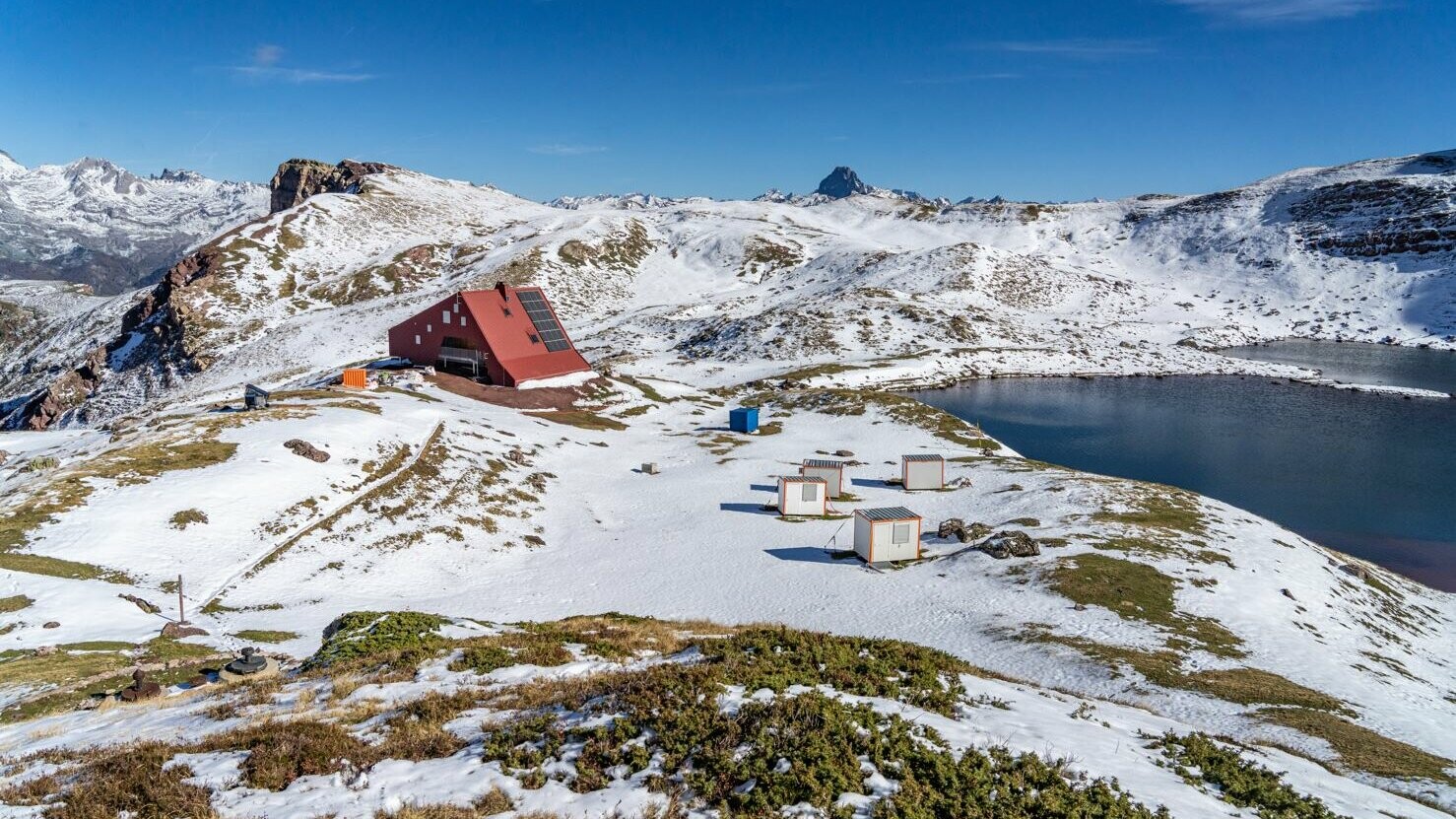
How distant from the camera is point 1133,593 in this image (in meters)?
32.8

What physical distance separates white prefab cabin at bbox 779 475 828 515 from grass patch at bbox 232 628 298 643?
29.7m

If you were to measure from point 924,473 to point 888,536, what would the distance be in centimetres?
1570

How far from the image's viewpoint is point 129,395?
109 metres

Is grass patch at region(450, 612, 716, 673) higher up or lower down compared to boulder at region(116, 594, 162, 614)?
higher up

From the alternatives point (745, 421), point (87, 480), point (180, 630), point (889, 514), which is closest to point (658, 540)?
point (889, 514)

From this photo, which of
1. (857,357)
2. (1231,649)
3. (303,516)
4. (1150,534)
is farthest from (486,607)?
(857,357)

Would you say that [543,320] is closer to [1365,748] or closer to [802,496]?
[802,496]

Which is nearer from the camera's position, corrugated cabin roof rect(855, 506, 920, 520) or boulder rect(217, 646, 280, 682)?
boulder rect(217, 646, 280, 682)

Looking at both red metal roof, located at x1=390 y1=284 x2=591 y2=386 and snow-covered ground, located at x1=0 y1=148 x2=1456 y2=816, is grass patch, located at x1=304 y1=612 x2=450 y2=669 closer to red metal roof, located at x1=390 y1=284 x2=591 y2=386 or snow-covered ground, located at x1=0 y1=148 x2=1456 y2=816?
snow-covered ground, located at x1=0 y1=148 x2=1456 y2=816

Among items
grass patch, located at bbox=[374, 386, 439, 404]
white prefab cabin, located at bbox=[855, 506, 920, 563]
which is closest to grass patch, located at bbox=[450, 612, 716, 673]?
white prefab cabin, located at bbox=[855, 506, 920, 563]

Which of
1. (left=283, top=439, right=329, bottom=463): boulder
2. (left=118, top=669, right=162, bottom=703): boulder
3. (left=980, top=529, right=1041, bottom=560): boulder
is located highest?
(left=283, top=439, right=329, bottom=463): boulder

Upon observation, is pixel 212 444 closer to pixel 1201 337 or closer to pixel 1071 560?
pixel 1071 560

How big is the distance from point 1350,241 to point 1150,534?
18728 centimetres

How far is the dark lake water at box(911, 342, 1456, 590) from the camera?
5472cm
